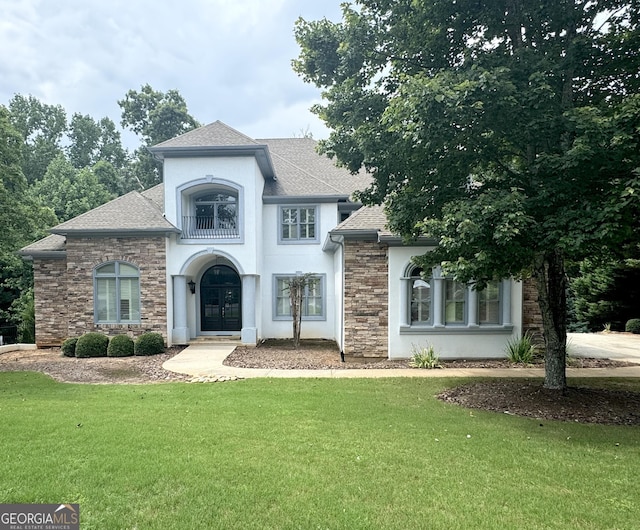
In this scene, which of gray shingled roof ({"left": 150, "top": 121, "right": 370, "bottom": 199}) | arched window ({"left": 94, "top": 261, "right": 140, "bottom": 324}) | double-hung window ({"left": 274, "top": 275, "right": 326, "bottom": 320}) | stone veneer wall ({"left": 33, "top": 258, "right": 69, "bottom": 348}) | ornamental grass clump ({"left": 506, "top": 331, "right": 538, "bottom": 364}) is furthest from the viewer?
double-hung window ({"left": 274, "top": 275, "right": 326, "bottom": 320})

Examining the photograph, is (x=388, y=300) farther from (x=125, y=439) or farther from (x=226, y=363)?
(x=125, y=439)

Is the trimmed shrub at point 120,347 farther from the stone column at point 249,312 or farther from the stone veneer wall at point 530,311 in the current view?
the stone veneer wall at point 530,311

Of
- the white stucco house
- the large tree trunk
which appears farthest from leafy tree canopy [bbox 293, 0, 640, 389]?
the white stucco house

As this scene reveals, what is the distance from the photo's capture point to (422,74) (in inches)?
241

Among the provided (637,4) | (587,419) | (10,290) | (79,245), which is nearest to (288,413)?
(587,419)

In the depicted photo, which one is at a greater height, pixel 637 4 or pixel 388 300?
pixel 637 4

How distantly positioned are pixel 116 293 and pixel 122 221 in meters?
2.51

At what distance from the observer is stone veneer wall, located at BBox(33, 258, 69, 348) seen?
13.6 metres

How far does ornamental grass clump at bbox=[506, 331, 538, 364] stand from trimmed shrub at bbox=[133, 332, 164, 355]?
10686mm

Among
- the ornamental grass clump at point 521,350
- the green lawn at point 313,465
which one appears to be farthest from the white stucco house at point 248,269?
the green lawn at point 313,465

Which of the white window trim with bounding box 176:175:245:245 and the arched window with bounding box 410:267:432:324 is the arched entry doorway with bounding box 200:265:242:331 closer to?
the white window trim with bounding box 176:175:245:245

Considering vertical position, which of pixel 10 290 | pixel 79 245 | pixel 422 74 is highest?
pixel 422 74

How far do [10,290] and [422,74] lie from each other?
75.7 feet

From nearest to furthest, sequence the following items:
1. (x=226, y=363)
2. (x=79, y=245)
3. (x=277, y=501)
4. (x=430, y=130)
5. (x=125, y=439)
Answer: (x=277, y=501)
(x=125, y=439)
(x=430, y=130)
(x=226, y=363)
(x=79, y=245)
